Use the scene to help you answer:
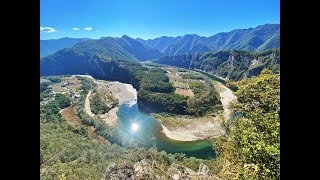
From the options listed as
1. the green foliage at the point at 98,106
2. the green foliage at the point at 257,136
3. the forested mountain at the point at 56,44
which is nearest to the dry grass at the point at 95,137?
the green foliage at the point at 98,106

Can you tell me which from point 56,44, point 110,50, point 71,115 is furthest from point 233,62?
point 56,44

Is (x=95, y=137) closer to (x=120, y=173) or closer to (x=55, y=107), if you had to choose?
(x=55, y=107)

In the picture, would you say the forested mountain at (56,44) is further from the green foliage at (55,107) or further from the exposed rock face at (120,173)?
the exposed rock face at (120,173)

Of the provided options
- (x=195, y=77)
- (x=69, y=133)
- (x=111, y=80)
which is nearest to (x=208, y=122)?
(x=69, y=133)

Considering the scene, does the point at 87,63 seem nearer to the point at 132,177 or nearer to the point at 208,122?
the point at 208,122
